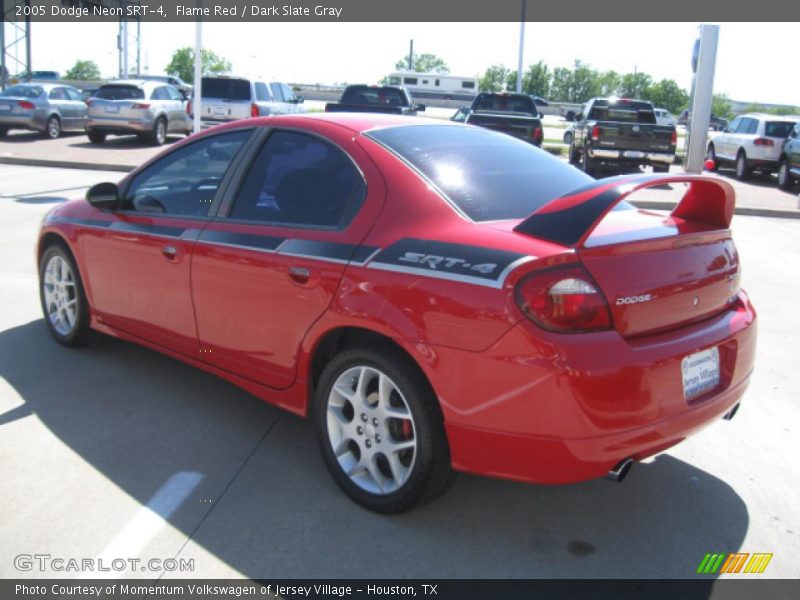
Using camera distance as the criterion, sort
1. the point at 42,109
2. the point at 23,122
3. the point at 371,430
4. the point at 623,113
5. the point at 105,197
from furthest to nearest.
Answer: the point at 42,109
the point at 23,122
the point at 623,113
the point at 105,197
the point at 371,430

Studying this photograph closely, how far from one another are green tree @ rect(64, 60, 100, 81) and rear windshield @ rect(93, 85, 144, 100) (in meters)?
100

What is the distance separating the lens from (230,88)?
1894cm

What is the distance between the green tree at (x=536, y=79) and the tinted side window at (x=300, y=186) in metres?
99.9

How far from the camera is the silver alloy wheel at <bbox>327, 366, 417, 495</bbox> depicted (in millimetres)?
3307

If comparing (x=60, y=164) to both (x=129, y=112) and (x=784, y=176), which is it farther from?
(x=784, y=176)

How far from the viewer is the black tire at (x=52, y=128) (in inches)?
918

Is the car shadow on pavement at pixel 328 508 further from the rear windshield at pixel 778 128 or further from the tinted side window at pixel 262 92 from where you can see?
the rear windshield at pixel 778 128

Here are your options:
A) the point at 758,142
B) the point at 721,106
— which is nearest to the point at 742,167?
the point at 758,142

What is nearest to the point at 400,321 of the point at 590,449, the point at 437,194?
the point at 437,194

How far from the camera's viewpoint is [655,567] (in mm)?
3066

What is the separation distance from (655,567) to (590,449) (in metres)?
0.62

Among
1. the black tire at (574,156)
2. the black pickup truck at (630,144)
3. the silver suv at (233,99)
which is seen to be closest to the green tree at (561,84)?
the black tire at (574,156)

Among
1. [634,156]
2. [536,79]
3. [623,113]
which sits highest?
[536,79]

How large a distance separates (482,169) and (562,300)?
3.49ft
